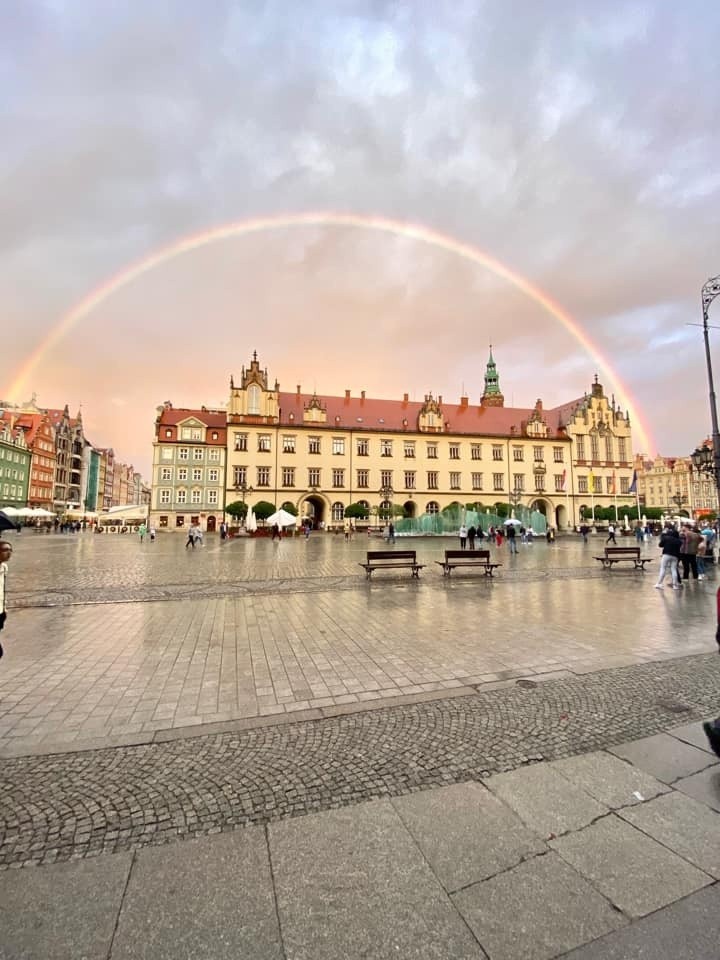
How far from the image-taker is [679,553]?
513 inches

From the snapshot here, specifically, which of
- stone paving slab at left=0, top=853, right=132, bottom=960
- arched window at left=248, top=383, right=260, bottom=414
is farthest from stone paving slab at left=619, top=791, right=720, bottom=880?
arched window at left=248, top=383, right=260, bottom=414

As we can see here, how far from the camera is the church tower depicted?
282 feet

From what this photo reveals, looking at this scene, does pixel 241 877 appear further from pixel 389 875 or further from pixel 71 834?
pixel 71 834

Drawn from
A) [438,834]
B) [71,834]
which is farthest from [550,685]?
[71,834]

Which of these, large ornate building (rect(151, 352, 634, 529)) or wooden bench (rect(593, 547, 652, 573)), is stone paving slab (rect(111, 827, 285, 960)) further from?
large ornate building (rect(151, 352, 634, 529))

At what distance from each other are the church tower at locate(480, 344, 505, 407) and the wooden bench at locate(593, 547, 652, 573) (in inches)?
2757

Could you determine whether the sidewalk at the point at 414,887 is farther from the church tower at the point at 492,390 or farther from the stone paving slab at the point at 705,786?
the church tower at the point at 492,390

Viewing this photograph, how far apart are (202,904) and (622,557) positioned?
61.9 feet

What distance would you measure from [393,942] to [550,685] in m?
3.99

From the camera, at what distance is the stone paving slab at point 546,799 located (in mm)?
2922

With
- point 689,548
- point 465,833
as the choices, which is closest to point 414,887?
point 465,833

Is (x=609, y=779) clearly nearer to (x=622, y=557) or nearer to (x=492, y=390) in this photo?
(x=622, y=557)

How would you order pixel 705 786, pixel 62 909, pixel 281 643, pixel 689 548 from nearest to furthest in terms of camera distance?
pixel 62 909, pixel 705 786, pixel 281 643, pixel 689 548

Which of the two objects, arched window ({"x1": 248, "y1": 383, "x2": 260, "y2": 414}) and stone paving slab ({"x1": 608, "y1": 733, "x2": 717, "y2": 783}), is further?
arched window ({"x1": 248, "y1": 383, "x2": 260, "y2": 414})
